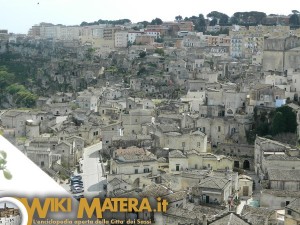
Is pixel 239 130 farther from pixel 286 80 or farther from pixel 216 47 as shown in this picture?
pixel 216 47

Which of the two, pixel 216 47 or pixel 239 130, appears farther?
pixel 216 47

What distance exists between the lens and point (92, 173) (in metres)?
15.4

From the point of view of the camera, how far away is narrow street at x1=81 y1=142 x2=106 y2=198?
1378cm

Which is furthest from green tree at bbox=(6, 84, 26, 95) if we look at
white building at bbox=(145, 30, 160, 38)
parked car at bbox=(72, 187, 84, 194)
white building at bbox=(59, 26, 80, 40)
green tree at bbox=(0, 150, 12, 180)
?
green tree at bbox=(0, 150, 12, 180)

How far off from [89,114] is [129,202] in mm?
17864

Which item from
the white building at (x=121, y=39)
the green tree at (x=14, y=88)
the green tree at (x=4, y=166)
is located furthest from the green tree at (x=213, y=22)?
Result: the green tree at (x=4, y=166)

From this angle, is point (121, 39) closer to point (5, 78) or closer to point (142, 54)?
point (142, 54)

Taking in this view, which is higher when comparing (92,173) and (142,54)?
(142,54)

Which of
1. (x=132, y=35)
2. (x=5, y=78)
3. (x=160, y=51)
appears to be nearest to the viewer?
(x=5, y=78)

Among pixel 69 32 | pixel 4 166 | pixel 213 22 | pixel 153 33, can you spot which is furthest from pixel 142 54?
pixel 4 166

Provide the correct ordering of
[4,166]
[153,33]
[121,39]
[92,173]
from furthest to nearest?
[153,33], [121,39], [92,173], [4,166]

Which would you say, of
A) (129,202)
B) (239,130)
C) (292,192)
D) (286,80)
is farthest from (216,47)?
(129,202)

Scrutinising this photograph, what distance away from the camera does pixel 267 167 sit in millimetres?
13859

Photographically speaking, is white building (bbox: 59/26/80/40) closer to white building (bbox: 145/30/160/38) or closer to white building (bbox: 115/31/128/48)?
white building (bbox: 115/31/128/48)
